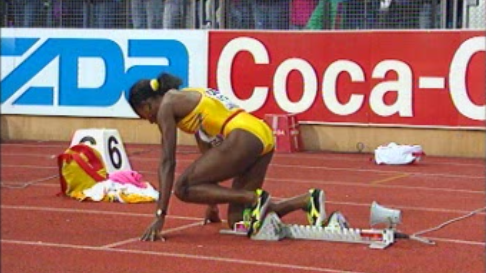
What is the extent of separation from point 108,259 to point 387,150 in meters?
8.77

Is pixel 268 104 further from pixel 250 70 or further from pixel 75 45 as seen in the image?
pixel 75 45

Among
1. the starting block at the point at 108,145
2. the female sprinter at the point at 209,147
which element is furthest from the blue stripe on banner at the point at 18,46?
the female sprinter at the point at 209,147

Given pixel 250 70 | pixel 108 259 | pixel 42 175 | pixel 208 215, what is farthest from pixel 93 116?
pixel 108 259

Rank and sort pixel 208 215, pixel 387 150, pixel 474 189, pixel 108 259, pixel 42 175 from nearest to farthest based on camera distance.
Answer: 1. pixel 108 259
2. pixel 208 215
3. pixel 474 189
4. pixel 42 175
5. pixel 387 150

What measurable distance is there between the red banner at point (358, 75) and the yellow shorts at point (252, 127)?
9.03 meters

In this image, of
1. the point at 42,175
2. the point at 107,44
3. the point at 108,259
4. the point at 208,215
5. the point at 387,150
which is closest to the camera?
the point at 108,259

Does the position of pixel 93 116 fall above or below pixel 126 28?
below

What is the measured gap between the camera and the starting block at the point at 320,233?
29.0 ft

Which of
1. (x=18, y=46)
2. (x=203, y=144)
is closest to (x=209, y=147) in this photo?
(x=203, y=144)

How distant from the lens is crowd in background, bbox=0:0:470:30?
19.2 meters

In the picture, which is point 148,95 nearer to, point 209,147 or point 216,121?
point 216,121

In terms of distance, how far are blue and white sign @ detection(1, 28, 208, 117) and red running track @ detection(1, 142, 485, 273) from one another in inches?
176

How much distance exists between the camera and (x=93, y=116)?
66.3 feet

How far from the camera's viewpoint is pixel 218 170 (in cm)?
912
